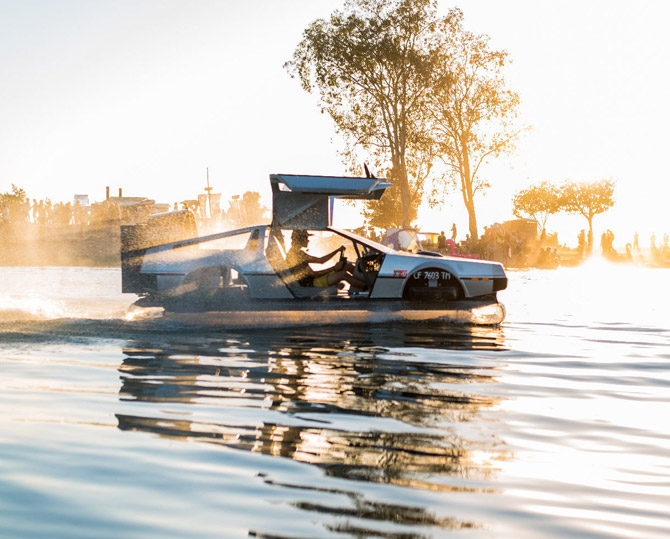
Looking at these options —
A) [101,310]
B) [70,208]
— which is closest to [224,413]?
[101,310]

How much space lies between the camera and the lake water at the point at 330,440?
2979 millimetres

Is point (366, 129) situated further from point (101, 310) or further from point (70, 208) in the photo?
point (70, 208)

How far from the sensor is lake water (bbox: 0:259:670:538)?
298 cm

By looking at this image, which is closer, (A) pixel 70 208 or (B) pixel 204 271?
(B) pixel 204 271

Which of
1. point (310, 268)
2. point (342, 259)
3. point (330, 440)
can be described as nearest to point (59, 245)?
point (342, 259)

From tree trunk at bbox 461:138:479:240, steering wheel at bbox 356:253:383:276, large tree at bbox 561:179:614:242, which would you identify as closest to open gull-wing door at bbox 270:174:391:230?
steering wheel at bbox 356:253:383:276

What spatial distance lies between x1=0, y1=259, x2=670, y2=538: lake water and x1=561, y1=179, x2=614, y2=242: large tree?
204ft

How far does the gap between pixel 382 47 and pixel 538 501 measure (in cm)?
3251

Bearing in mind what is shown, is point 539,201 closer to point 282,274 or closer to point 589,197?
point 589,197

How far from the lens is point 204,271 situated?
9531 mm

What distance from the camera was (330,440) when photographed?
13.6 feet

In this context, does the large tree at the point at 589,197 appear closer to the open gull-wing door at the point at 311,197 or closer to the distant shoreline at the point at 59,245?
the distant shoreline at the point at 59,245

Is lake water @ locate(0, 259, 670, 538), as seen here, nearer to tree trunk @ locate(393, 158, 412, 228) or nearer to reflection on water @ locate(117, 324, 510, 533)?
reflection on water @ locate(117, 324, 510, 533)

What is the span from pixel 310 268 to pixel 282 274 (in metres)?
0.56
